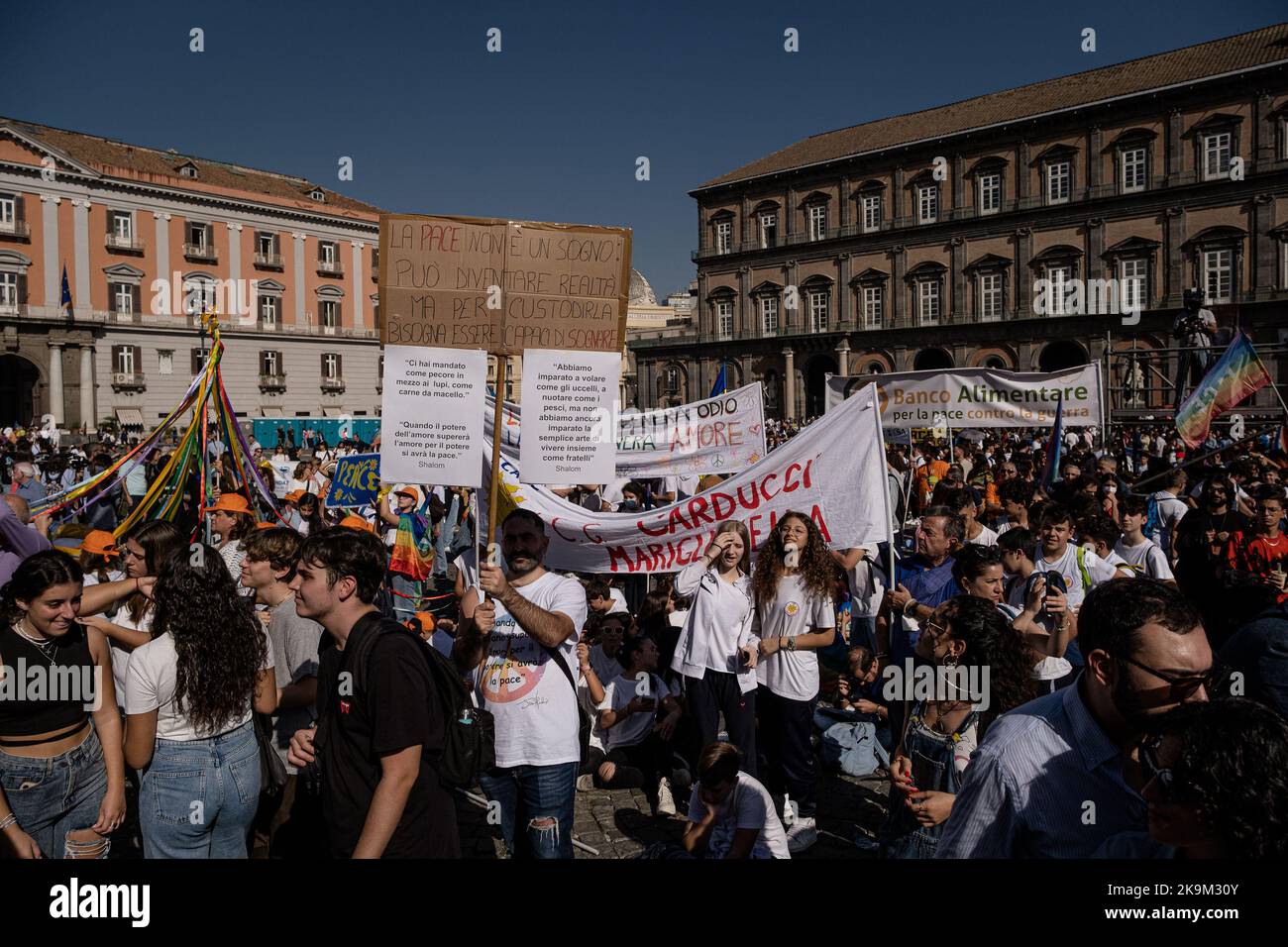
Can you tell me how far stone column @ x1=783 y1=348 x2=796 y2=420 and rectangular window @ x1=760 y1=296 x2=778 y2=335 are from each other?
2014 mm

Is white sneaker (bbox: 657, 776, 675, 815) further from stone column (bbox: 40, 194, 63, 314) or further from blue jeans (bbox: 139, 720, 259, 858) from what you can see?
stone column (bbox: 40, 194, 63, 314)

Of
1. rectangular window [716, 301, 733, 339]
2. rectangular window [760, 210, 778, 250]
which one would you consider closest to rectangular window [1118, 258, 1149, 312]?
rectangular window [760, 210, 778, 250]

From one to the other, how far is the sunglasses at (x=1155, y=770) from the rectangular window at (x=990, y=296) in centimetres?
4914

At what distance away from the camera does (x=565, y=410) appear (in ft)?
13.9

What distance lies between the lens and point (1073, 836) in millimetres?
2139

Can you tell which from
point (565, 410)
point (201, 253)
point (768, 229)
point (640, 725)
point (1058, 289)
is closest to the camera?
point (565, 410)

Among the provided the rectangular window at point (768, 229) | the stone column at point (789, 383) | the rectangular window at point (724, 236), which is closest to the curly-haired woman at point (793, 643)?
the stone column at point (789, 383)

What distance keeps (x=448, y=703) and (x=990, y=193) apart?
51.6 meters

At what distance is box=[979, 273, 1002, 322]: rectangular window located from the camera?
47531 millimetres

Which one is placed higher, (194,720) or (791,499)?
(791,499)

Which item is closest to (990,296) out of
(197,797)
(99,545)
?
(99,545)

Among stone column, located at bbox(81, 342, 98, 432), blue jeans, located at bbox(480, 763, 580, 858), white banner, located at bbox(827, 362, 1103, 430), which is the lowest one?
blue jeans, located at bbox(480, 763, 580, 858)

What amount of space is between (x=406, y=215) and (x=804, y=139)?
60.6 metres

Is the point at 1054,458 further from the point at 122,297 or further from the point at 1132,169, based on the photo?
the point at 122,297
